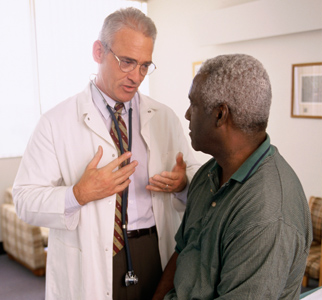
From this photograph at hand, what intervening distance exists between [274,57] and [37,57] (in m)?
2.87

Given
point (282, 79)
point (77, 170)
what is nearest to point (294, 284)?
point (77, 170)

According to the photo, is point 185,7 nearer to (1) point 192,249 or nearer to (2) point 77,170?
(2) point 77,170

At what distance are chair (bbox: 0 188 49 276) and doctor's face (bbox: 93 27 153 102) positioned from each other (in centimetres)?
252

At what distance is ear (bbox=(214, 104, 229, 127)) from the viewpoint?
1.11 metres

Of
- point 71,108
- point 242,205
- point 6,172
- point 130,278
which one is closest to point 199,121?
point 242,205

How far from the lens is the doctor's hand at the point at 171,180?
4.96 ft

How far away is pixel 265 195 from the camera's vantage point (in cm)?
103

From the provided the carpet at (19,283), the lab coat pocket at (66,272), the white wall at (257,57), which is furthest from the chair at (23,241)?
the lab coat pocket at (66,272)

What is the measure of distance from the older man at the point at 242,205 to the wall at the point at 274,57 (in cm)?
258

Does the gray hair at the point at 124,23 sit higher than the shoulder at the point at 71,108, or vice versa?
the gray hair at the point at 124,23

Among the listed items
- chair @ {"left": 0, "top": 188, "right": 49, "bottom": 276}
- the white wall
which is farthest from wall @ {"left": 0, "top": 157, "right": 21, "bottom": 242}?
chair @ {"left": 0, "top": 188, "right": 49, "bottom": 276}

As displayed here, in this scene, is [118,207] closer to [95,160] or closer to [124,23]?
[95,160]

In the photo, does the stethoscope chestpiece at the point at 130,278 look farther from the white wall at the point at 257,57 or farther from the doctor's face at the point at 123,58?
the white wall at the point at 257,57

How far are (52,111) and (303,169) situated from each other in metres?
2.81
